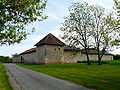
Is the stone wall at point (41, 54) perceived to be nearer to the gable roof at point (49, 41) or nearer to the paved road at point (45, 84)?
the gable roof at point (49, 41)

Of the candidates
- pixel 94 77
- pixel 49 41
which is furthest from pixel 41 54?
pixel 94 77

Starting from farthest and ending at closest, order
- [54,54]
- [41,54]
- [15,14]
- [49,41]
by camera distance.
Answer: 1. [41,54]
2. [54,54]
3. [49,41]
4. [15,14]

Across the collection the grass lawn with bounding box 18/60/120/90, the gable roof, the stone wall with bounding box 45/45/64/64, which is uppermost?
the gable roof

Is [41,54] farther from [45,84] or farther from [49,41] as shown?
[45,84]

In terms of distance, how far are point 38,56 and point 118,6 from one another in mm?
34299

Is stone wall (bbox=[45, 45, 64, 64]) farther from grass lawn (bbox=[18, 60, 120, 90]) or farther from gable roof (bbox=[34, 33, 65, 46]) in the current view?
grass lawn (bbox=[18, 60, 120, 90])

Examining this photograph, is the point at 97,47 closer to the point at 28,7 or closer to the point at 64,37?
the point at 64,37

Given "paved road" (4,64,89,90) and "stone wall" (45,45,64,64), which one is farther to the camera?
"stone wall" (45,45,64,64)

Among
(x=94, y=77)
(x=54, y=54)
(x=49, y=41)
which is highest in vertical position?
(x=49, y=41)

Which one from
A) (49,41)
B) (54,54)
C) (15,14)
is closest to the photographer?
(15,14)

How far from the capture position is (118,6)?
1986 cm

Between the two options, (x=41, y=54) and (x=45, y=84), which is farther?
(x=41, y=54)

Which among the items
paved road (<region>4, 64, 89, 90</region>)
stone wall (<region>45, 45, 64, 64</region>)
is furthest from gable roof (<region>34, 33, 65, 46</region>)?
paved road (<region>4, 64, 89, 90</region>)

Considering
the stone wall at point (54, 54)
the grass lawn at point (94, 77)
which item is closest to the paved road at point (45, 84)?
the grass lawn at point (94, 77)
